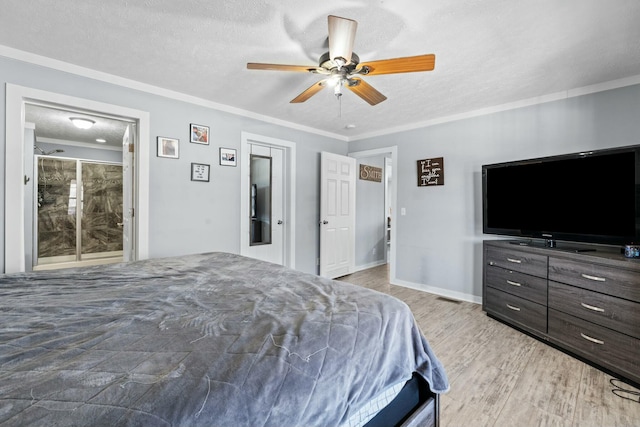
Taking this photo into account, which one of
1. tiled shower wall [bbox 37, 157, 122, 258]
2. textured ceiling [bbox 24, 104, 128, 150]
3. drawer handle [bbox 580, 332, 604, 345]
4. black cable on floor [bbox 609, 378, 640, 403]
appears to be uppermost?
textured ceiling [bbox 24, 104, 128, 150]

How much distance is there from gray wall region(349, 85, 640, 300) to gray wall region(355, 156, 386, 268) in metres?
0.97

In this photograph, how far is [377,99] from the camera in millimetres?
2383

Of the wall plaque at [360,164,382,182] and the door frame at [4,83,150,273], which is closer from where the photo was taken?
the door frame at [4,83,150,273]

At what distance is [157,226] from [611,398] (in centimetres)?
A: 380

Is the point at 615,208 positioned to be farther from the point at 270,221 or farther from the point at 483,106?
the point at 270,221

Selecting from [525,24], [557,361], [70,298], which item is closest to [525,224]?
[557,361]

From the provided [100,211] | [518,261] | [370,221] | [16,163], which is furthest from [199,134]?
[100,211]

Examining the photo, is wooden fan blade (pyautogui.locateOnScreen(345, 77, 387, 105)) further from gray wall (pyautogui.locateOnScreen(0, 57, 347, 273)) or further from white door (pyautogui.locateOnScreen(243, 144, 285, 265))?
white door (pyautogui.locateOnScreen(243, 144, 285, 265))

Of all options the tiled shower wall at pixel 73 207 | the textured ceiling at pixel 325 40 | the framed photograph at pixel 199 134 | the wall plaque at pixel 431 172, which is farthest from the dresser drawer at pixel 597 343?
the tiled shower wall at pixel 73 207

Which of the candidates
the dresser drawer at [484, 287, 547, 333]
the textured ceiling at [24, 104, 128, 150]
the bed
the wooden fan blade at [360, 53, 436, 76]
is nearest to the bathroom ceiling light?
the textured ceiling at [24, 104, 128, 150]

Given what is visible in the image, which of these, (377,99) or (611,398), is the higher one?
(377,99)

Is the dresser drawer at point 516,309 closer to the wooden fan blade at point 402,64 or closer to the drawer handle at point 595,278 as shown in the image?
the drawer handle at point 595,278

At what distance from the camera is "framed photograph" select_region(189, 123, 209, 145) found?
317 cm

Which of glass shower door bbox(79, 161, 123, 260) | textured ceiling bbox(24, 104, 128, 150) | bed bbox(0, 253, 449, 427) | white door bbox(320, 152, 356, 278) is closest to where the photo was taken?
bed bbox(0, 253, 449, 427)
